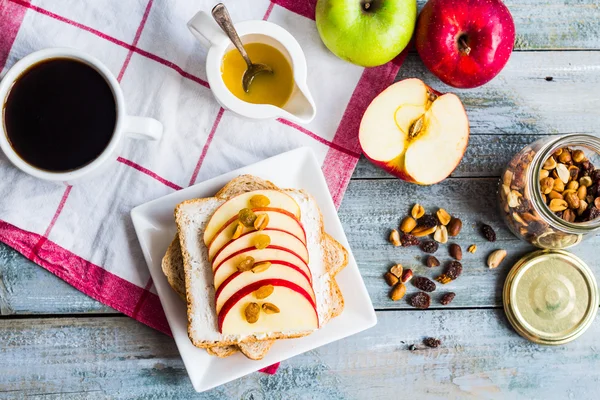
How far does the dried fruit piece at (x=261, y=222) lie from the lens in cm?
119

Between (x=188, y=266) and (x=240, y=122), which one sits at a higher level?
(x=240, y=122)

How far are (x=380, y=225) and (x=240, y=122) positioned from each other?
394 millimetres

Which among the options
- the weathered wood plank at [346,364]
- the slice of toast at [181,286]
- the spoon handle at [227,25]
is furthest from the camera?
the weathered wood plank at [346,364]

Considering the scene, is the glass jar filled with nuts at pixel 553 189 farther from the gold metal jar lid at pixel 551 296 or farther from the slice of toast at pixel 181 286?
the slice of toast at pixel 181 286

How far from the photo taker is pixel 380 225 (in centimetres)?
142

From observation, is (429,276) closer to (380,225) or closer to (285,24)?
(380,225)

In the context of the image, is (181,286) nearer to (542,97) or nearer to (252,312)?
(252,312)

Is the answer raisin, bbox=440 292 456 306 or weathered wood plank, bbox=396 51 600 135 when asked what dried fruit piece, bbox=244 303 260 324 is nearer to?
raisin, bbox=440 292 456 306

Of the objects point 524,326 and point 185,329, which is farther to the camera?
point 524,326

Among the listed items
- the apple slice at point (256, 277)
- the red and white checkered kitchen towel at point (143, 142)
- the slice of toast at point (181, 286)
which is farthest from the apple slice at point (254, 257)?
the red and white checkered kitchen towel at point (143, 142)

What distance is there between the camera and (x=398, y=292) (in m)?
1.40

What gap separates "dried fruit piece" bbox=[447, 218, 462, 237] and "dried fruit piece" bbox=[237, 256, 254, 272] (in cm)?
49

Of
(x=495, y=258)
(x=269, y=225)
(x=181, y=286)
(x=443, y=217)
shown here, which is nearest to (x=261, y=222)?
(x=269, y=225)

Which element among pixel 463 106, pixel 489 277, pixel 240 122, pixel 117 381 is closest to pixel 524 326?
pixel 489 277
